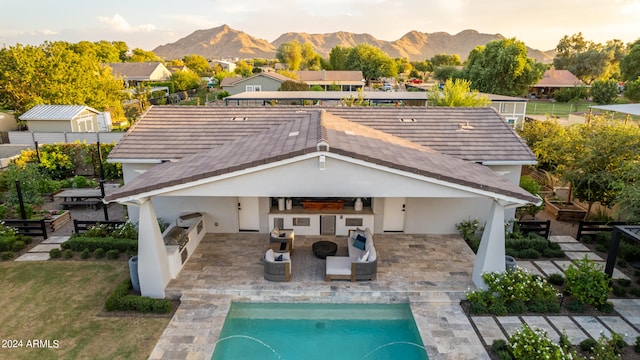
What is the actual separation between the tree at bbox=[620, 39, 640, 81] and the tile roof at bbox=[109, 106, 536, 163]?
182ft

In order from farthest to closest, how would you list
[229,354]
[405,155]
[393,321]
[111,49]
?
[111,49]
[405,155]
[393,321]
[229,354]

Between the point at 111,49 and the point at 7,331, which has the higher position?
the point at 111,49

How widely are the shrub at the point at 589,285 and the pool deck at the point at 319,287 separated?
289cm

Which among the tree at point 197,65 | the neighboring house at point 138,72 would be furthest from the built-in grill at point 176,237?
the tree at point 197,65

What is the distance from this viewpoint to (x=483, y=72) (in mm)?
60375

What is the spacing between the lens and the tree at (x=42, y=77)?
117 feet

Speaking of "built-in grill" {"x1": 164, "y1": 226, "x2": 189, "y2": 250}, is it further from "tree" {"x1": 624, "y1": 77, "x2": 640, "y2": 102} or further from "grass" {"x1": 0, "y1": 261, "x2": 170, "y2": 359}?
"tree" {"x1": 624, "y1": 77, "x2": 640, "y2": 102}

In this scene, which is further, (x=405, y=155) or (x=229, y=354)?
(x=405, y=155)

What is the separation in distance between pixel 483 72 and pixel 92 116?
55.3 metres

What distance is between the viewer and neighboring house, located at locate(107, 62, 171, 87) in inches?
3024

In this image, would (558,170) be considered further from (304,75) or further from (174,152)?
(304,75)

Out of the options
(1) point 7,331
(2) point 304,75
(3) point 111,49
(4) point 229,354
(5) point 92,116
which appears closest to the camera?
(4) point 229,354

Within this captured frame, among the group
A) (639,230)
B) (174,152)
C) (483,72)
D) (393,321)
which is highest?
(483,72)

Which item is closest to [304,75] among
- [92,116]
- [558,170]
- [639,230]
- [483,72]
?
[483,72]
